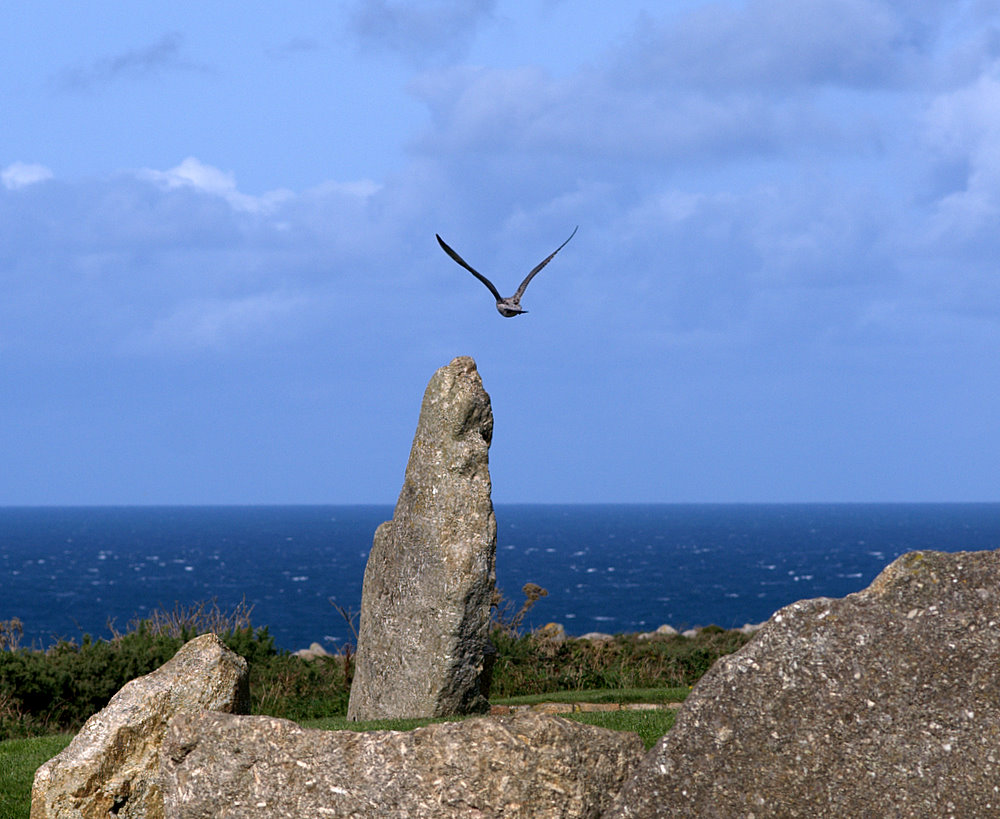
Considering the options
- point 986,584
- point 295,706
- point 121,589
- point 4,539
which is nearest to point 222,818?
point 986,584

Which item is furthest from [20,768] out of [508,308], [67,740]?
[508,308]

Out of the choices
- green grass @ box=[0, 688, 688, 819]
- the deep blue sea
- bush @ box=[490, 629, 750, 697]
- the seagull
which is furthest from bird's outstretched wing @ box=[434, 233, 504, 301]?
the deep blue sea

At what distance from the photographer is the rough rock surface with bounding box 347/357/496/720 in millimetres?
13086

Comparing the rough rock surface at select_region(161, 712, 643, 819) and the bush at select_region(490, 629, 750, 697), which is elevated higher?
the rough rock surface at select_region(161, 712, 643, 819)

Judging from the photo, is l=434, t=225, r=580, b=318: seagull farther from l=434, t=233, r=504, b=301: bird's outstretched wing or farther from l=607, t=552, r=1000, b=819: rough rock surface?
l=607, t=552, r=1000, b=819: rough rock surface

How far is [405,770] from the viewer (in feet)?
23.3

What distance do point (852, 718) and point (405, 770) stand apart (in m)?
2.79

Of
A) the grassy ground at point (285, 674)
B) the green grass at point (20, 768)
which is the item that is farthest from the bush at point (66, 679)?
the green grass at point (20, 768)

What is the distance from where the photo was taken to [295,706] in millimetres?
16594

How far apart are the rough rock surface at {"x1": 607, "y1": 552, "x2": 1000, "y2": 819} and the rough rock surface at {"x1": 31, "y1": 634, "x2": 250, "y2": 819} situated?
4.31m

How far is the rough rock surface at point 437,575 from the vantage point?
1309 cm

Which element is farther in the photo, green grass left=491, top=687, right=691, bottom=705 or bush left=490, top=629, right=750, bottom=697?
bush left=490, top=629, right=750, bottom=697

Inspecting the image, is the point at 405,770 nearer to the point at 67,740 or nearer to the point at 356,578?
the point at 67,740

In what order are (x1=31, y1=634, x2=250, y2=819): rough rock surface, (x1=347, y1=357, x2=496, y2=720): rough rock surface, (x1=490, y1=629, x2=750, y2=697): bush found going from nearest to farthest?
1. (x1=31, y1=634, x2=250, y2=819): rough rock surface
2. (x1=347, y1=357, x2=496, y2=720): rough rock surface
3. (x1=490, y1=629, x2=750, y2=697): bush
